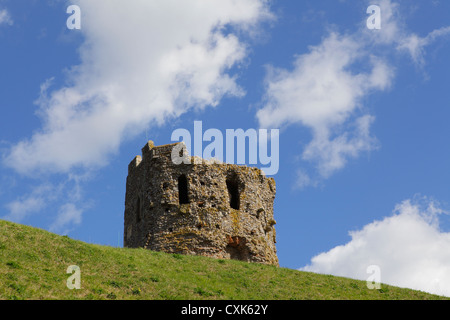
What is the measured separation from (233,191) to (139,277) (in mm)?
13364

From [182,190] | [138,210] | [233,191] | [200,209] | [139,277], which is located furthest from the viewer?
[138,210]

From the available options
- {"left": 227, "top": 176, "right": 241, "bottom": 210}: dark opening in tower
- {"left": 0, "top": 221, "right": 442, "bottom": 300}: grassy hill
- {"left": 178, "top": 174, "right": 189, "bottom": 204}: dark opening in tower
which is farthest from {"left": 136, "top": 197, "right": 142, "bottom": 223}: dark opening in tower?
{"left": 0, "top": 221, "right": 442, "bottom": 300}: grassy hill

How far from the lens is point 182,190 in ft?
125

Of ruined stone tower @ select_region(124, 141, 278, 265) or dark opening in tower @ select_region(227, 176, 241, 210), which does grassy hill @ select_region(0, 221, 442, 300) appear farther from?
dark opening in tower @ select_region(227, 176, 241, 210)

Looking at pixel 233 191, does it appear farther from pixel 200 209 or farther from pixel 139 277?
pixel 139 277

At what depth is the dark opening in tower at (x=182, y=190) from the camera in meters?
37.6

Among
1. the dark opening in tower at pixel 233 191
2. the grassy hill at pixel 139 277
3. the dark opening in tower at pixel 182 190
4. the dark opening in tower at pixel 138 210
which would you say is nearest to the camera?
the grassy hill at pixel 139 277

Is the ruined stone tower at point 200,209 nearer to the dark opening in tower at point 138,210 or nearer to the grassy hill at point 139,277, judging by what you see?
the dark opening in tower at point 138,210

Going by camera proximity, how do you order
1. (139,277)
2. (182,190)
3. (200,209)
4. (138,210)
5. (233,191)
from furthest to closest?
(138,210) → (233,191) → (182,190) → (200,209) → (139,277)

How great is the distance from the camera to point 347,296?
1156 inches

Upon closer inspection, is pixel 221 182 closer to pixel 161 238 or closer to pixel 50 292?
pixel 161 238

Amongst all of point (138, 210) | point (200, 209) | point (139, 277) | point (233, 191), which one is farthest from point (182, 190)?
point (139, 277)

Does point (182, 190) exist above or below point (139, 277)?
above

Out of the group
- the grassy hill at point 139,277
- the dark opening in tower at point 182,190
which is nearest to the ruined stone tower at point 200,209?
the dark opening in tower at point 182,190
